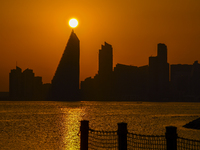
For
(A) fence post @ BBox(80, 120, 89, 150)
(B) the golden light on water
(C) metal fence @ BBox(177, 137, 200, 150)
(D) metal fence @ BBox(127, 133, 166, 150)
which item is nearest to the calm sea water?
(B) the golden light on water

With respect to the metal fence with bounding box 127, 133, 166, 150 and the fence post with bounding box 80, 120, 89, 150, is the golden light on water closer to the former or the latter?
the fence post with bounding box 80, 120, 89, 150

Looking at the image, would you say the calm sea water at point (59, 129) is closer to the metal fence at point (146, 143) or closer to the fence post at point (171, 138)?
the metal fence at point (146, 143)

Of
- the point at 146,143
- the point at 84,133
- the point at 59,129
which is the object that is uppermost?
the point at 84,133

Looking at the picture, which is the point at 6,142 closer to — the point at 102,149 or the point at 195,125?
the point at 102,149

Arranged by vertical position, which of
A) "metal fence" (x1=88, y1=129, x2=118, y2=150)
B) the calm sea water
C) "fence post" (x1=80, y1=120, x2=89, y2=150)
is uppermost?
"fence post" (x1=80, y1=120, x2=89, y2=150)

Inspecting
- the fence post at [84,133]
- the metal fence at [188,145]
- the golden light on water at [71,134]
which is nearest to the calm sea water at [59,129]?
the golden light on water at [71,134]

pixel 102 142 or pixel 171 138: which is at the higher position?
pixel 171 138

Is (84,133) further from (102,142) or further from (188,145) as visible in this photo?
(188,145)

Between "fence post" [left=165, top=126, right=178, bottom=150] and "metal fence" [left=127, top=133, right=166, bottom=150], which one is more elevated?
"fence post" [left=165, top=126, right=178, bottom=150]

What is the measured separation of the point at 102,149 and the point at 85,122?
56.4 ft

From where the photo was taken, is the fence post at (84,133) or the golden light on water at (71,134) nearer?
the fence post at (84,133)

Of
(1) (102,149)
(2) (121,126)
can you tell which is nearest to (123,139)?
(2) (121,126)

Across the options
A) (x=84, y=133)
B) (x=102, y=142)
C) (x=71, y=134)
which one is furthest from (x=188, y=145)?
(x=84, y=133)

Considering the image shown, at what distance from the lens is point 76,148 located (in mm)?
34188
